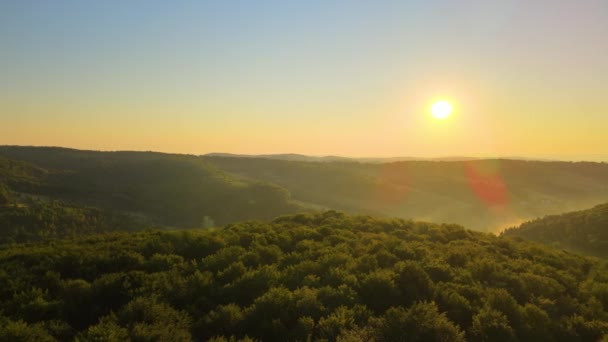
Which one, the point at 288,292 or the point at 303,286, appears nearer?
the point at 288,292

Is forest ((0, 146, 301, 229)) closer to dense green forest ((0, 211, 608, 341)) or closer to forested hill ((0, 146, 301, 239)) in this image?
forested hill ((0, 146, 301, 239))

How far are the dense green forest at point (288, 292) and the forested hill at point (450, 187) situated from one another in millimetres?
51238

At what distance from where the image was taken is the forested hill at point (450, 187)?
8088cm

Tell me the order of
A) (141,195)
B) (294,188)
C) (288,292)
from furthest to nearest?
(294,188)
(141,195)
(288,292)

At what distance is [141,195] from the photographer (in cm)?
7575

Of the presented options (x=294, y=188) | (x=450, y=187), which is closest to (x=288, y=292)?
(x=294, y=188)

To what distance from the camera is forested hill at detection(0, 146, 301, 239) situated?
1871 inches

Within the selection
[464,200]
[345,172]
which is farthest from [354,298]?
[345,172]

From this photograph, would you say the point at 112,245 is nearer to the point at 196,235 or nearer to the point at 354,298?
the point at 196,235

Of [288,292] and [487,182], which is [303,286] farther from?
[487,182]

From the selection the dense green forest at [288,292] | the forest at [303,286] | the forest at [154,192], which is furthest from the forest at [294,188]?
the dense green forest at [288,292]

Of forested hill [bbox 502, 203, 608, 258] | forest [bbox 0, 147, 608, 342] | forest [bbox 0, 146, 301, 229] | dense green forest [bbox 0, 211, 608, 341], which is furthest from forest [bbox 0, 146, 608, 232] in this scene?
dense green forest [bbox 0, 211, 608, 341]

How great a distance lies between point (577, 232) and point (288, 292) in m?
32.2

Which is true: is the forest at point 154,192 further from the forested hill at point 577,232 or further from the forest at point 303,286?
the forested hill at point 577,232
